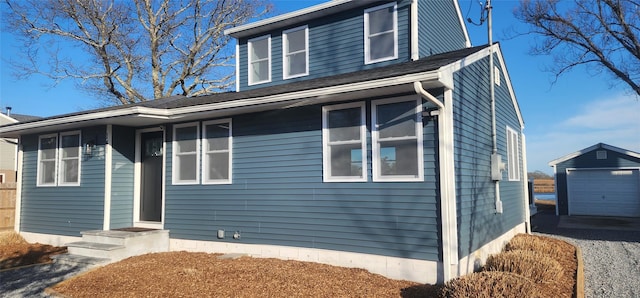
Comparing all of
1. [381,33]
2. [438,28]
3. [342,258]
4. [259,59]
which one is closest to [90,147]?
[259,59]

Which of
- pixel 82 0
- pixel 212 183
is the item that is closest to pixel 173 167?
pixel 212 183

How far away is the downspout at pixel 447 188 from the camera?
19.3 ft

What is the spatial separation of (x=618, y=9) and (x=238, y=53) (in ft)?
44.0

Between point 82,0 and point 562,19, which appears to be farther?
point 82,0

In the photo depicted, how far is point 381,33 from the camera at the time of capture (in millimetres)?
9047

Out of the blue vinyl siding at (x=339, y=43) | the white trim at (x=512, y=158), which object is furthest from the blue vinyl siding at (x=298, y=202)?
the white trim at (x=512, y=158)

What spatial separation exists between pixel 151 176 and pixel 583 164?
1791 cm

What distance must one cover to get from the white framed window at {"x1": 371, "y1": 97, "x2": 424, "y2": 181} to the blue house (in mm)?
21

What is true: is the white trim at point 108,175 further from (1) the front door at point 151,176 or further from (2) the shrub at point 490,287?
(2) the shrub at point 490,287

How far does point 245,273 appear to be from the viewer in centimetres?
627

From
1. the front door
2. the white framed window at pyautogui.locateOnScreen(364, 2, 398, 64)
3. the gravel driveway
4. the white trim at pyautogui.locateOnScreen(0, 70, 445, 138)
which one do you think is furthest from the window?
the gravel driveway

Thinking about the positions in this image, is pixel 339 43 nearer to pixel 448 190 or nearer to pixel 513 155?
pixel 448 190

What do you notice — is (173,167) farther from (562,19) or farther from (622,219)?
(622,219)

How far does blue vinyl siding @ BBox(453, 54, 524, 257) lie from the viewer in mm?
6547
